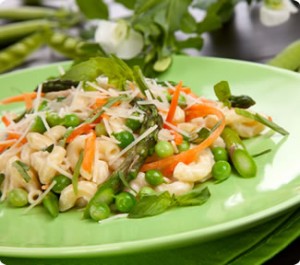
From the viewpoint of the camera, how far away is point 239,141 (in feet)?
8.60

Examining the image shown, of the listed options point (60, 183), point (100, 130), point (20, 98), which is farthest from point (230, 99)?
point (20, 98)

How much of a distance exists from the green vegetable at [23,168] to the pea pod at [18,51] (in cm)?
202

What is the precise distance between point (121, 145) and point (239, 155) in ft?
1.37

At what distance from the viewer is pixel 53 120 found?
2.66m

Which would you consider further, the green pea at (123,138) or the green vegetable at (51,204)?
the green pea at (123,138)

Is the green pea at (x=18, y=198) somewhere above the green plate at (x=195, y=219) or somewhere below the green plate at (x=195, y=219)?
below

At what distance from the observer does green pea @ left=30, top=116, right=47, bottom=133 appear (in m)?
2.67

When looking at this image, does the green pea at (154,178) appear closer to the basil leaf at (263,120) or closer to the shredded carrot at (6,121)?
the basil leaf at (263,120)

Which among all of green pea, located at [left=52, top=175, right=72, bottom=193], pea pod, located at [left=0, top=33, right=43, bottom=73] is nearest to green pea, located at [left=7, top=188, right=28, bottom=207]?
green pea, located at [left=52, top=175, right=72, bottom=193]

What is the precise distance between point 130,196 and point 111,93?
523 millimetres

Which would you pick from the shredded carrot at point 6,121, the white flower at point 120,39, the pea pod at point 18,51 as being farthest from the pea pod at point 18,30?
the shredded carrot at point 6,121

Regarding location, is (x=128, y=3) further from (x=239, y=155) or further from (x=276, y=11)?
(x=239, y=155)

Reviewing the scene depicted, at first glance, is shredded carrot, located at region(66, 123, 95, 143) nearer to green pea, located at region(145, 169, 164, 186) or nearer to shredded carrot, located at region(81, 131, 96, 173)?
shredded carrot, located at region(81, 131, 96, 173)

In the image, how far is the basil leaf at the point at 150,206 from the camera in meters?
2.23
